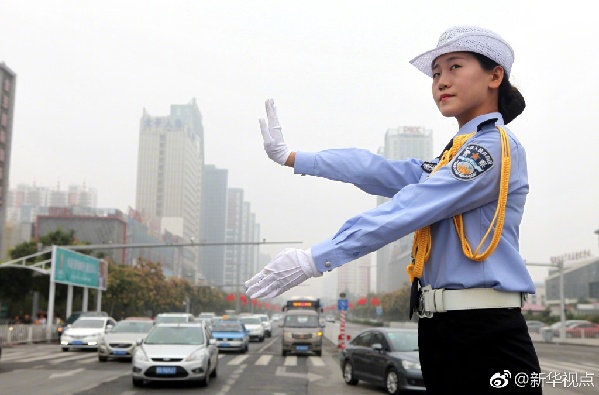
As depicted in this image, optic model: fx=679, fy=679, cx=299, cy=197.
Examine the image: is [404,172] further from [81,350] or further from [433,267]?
[81,350]

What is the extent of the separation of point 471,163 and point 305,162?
0.70 meters

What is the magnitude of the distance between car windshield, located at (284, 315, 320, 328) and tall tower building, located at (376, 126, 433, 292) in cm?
404

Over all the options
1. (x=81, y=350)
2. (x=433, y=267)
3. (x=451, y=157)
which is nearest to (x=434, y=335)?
(x=433, y=267)

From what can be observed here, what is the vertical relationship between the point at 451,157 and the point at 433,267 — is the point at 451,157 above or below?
above

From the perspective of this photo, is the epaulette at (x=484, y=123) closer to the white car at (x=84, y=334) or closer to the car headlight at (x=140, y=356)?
the car headlight at (x=140, y=356)

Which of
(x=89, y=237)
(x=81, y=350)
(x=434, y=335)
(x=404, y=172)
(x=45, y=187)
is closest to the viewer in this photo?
A: (x=434, y=335)

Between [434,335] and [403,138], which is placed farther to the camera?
[403,138]

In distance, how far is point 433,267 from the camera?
212cm

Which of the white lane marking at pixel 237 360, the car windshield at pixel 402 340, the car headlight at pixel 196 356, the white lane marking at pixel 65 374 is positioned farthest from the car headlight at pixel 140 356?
the white lane marking at pixel 237 360

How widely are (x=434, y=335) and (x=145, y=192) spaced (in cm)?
19519

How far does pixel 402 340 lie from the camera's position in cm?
1520

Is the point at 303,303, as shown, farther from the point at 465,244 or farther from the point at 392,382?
the point at 465,244

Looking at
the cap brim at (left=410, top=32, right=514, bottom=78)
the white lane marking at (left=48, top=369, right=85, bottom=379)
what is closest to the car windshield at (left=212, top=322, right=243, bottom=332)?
the white lane marking at (left=48, top=369, right=85, bottom=379)

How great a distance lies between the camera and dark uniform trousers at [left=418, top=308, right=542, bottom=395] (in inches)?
76.0
